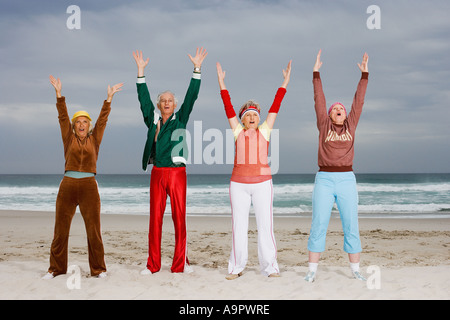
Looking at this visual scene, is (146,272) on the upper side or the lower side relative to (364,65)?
lower

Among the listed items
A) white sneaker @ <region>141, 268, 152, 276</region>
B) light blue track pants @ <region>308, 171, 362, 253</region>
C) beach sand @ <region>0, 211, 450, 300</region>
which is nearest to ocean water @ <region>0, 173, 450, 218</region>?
beach sand @ <region>0, 211, 450, 300</region>

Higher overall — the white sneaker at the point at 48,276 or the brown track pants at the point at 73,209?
the brown track pants at the point at 73,209

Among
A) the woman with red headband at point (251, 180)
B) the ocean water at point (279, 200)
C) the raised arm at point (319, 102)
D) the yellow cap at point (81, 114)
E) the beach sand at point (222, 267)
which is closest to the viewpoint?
the beach sand at point (222, 267)

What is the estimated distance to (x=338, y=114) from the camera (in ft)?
15.9

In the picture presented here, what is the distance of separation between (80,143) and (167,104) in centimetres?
111

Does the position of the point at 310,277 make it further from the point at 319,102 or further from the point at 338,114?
the point at 319,102

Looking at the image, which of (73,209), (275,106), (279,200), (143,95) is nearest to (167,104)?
(143,95)

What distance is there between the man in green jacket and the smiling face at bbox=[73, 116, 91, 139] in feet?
2.27

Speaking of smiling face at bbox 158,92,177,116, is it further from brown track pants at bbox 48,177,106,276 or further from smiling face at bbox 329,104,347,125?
smiling face at bbox 329,104,347,125

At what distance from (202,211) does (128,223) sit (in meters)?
5.74

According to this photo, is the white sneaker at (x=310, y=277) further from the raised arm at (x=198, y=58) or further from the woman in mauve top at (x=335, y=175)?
the raised arm at (x=198, y=58)

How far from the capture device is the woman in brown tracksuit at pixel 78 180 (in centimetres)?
480

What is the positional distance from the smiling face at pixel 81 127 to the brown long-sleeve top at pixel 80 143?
0.05 m

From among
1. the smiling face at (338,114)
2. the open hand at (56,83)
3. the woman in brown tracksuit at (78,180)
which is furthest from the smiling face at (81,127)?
the smiling face at (338,114)
